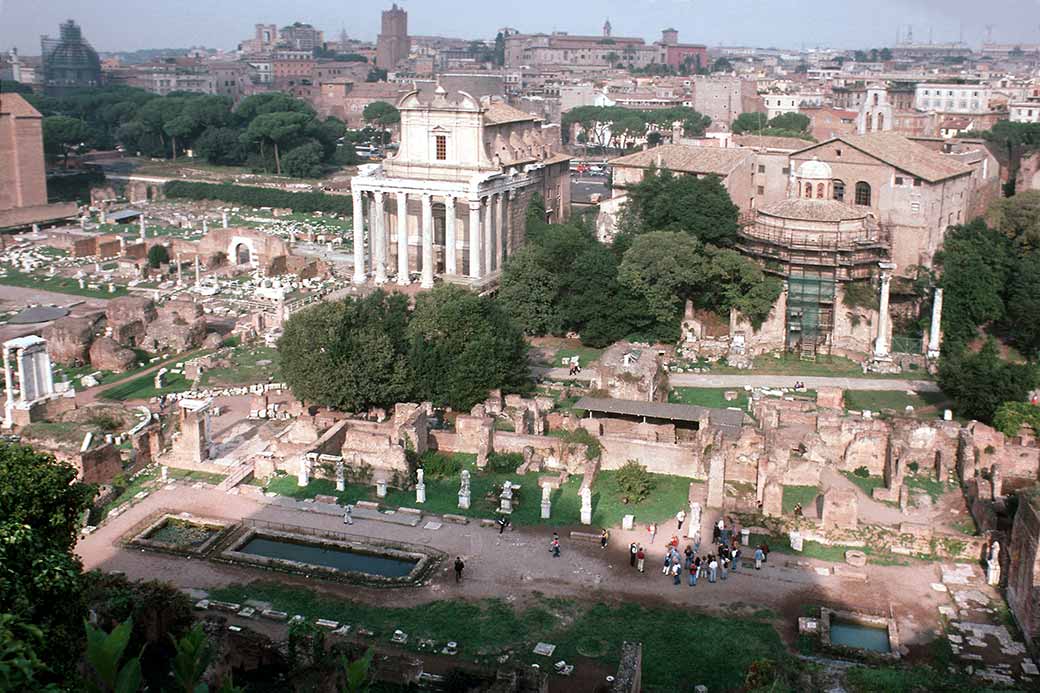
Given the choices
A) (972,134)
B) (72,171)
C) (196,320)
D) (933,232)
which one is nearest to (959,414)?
(933,232)

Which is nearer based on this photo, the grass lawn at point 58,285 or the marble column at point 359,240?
the marble column at point 359,240

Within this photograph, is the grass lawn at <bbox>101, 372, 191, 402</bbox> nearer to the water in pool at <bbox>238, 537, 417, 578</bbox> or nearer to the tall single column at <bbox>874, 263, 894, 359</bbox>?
the water in pool at <bbox>238, 537, 417, 578</bbox>

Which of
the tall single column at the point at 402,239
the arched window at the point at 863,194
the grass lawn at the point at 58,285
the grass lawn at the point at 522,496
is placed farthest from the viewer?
the grass lawn at the point at 58,285

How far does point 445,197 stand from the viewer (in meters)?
52.4

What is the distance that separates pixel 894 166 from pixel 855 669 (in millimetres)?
30835

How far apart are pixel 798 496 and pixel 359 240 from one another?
3110 centimetres

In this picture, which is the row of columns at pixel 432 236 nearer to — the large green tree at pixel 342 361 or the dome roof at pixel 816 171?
the dome roof at pixel 816 171

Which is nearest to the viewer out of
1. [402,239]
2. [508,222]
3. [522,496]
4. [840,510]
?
[840,510]

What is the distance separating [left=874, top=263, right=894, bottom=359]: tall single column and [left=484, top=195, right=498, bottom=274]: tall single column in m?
19.0

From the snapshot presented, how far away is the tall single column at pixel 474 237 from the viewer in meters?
51.6

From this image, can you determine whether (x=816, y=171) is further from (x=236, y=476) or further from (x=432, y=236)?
(x=236, y=476)

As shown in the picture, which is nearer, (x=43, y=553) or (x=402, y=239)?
(x=43, y=553)

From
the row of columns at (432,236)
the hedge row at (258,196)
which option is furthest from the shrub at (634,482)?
the hedge row at (258,196)

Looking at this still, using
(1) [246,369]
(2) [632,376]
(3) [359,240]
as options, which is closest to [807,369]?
(2) [632,376]
